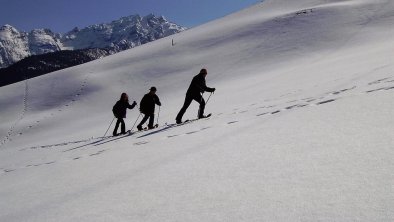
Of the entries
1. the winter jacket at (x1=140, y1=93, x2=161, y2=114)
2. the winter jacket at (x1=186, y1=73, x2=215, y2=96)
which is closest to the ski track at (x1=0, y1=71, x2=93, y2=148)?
the winter jacket at (x1=140, y1=93, x2=161, y2=114)

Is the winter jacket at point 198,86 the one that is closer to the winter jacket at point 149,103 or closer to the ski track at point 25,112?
the winter jacket at point 149,103

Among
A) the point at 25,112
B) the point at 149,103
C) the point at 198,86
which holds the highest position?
the point at 25,112

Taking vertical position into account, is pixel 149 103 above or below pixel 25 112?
below

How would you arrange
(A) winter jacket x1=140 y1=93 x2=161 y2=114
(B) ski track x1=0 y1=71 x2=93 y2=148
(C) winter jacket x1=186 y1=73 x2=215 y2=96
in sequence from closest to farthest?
(C) winter jacket x1=186 y1=73 x2=215 y2=96, (A) winter jacket x1=140 y1=93 x2=161 y2=114, (B) ski track x1=0 y1=71 x2=93 y2=148

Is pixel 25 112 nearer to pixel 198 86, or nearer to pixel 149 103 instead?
pixel 149 103

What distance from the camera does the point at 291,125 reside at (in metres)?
7.12

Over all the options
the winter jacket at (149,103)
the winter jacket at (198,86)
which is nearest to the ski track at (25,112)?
the winter jacket at (149,103)

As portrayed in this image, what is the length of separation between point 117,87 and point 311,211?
33.7 m

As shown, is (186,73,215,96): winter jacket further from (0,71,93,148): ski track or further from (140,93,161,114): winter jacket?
(0,71,93,148): ski track

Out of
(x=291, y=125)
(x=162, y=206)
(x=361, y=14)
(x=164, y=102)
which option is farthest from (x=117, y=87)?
(x=162, y=206)

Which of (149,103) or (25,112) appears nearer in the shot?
(149,103)

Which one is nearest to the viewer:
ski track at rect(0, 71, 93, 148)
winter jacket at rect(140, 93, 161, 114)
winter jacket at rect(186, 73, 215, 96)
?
winter jacket at rect(186, 73, 215, 96)

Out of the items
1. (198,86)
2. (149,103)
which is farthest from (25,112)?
(198,86)

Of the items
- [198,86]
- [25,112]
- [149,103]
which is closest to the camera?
[198,86]
